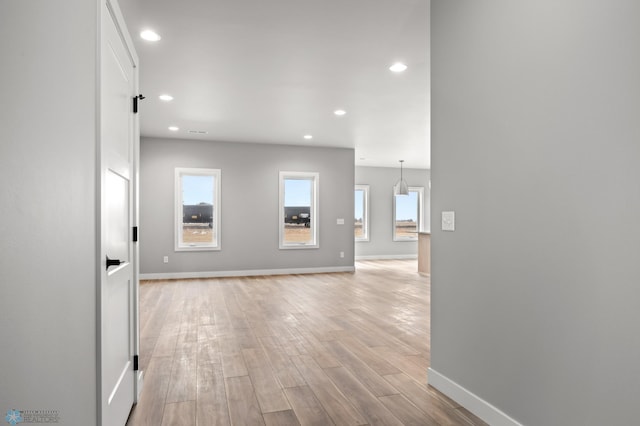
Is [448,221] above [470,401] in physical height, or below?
above

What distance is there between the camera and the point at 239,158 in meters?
8.04

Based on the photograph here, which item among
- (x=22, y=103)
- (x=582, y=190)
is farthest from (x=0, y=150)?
(x=582, y=190)

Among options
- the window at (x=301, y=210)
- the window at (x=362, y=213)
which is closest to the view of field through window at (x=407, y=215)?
the window at (x=362, y=213)

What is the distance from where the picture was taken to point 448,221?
250 centimetres

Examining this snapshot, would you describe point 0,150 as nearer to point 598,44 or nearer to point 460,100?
point 598,44

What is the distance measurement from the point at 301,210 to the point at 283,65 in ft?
16.1

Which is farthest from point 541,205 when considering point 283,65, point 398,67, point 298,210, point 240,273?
point 298,210

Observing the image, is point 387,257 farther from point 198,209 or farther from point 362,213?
point 198,209

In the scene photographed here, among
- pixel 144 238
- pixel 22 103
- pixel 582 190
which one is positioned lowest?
pixel 144 238

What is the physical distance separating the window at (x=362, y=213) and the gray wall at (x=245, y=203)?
270cm

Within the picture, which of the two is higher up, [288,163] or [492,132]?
[288,163]

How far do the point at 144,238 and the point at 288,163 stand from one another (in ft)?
10.6

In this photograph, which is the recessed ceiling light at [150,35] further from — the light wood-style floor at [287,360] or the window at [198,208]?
the window at [198,208]

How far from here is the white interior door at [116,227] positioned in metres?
1.66
